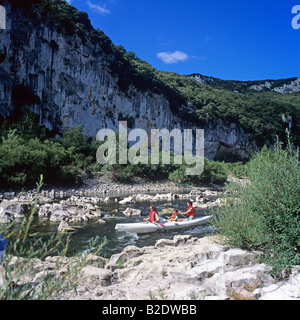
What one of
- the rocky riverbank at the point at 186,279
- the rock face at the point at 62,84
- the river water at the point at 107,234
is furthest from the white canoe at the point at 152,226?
the rock face at the point at 62,84

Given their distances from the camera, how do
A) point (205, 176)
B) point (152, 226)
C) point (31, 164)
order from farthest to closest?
1. point (205, 176)
2. point (31, 164)
3. point (152, 226)

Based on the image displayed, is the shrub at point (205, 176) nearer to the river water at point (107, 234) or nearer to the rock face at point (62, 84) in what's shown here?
the rock face at point (62, 84)

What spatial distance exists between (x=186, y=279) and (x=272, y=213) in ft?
6.91

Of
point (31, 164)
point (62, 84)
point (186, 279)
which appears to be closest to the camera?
point (186, 279)

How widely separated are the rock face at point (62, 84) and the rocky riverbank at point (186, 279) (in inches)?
1446

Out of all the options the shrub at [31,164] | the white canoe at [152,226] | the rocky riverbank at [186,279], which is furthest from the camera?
the shrub at [31,164]

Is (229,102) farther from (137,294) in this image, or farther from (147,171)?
(137,294)

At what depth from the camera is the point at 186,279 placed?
191 inches

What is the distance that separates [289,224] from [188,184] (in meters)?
30.3

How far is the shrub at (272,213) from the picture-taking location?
4.67 metres

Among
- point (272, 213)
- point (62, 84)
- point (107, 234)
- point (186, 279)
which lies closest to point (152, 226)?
point (107, 234)

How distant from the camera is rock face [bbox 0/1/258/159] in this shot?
36.8 meters

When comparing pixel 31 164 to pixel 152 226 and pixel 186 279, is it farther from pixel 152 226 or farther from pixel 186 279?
pixel 186 279

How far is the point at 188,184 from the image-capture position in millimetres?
34750
